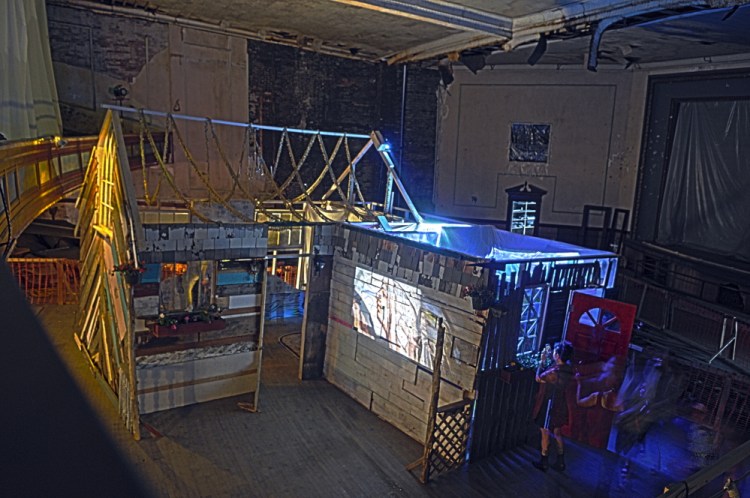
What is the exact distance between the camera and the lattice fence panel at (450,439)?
6.92 metres

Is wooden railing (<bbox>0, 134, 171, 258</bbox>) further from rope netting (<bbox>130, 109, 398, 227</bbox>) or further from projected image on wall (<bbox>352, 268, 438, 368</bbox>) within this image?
projected image on wall (<bbox>352, 268, 438, 368</bbox>)

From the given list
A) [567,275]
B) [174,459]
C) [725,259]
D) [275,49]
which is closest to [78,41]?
[275,49]

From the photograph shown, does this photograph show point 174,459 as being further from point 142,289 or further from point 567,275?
point 567,275

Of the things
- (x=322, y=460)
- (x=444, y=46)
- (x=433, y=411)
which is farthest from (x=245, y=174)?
(x=433, y=411)

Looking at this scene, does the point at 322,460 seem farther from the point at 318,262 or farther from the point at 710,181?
the point at 710,181

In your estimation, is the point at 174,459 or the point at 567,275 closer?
the point at 174,459

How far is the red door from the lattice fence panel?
5.04ft

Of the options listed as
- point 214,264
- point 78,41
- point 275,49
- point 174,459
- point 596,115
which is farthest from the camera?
point 596,115

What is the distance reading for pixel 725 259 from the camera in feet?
36.6

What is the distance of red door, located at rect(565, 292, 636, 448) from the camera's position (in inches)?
290

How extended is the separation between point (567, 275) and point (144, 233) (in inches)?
248

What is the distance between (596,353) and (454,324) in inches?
93.8

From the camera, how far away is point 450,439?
276 inches

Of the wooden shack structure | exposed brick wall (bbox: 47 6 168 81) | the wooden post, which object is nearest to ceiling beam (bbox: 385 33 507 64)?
the wooden shack structure
